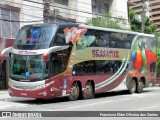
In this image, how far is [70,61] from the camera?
18266 millimetres

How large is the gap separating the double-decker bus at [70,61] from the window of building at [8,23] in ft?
30.9

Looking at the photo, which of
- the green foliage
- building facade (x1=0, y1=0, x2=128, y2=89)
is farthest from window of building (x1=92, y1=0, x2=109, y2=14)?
the green foliage

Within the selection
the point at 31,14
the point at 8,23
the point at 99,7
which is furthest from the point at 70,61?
the point at 99,7

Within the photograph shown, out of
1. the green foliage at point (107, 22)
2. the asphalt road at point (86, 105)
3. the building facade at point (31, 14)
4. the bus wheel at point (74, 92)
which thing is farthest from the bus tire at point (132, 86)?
the green foliage at point (107, 22)

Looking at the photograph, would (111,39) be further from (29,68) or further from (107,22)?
(107,22)

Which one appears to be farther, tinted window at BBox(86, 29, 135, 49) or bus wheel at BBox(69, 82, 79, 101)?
tinted window at BBox(86, 29, 135, 49)

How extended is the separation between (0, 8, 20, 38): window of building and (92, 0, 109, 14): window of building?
12762 mm

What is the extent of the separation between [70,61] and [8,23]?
11.1m

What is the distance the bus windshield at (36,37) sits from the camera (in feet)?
56.5

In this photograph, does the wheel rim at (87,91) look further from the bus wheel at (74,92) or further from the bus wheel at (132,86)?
the bus wheel at (132,86)

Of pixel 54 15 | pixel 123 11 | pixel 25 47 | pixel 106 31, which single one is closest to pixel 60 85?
pixel 25 47

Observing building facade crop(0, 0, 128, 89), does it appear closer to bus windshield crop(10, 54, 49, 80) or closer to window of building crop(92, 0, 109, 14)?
window of building crop(92, 0, 109, 14)

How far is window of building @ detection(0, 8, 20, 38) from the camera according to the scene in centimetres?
2716

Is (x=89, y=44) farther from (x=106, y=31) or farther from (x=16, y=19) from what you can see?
(x=16, y=19)
